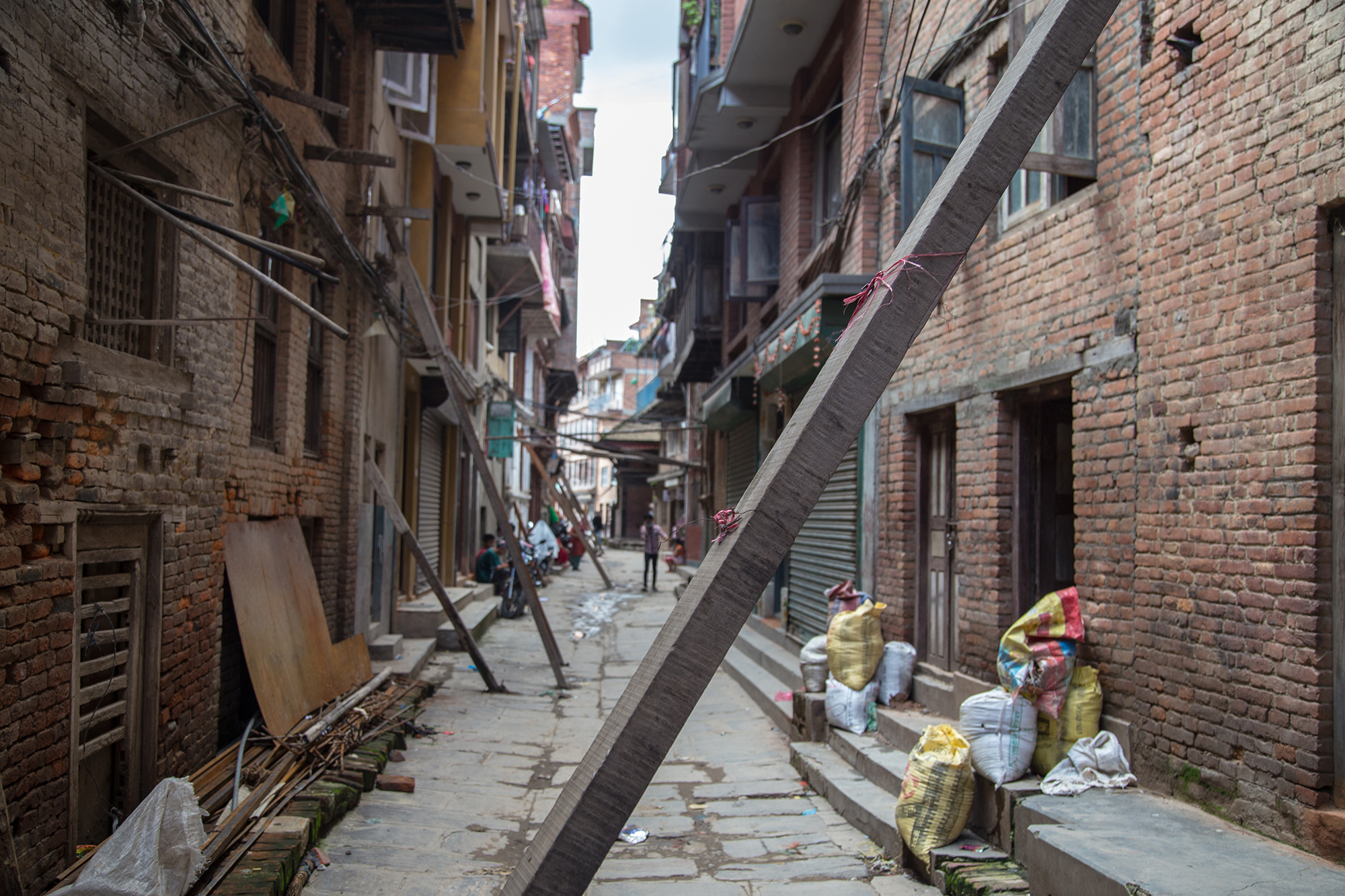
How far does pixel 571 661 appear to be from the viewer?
1278 cm

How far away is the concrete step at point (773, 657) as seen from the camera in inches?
388

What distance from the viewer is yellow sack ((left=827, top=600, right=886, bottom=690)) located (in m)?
7.68

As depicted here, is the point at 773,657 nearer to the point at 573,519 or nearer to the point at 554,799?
the point at 554,799

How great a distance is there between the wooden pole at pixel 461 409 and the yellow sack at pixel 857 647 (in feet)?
12.1

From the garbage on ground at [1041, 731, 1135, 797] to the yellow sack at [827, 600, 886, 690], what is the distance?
2550 mm

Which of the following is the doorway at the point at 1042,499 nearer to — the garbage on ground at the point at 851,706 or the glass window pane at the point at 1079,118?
the garbage on ground at the point at 851,706

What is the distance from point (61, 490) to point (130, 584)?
1.05m

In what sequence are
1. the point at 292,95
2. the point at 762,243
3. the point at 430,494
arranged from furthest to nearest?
1. the point at 430,494
2. the point at 762,243
3. the point at 292,95

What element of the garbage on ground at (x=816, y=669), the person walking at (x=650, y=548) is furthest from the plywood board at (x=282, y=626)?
the person walking at (x=650, y=548)

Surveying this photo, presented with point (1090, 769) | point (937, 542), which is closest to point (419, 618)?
point (937, 542)

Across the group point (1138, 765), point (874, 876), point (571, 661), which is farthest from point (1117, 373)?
point (571, 661)

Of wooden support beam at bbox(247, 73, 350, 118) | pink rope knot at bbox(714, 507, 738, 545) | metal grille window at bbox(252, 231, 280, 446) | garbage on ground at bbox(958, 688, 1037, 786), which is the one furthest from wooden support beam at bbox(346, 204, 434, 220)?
pink rope knot at bbox(714, 507, 738, 545)

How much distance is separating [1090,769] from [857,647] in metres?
2.76

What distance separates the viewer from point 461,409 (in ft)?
33.2
